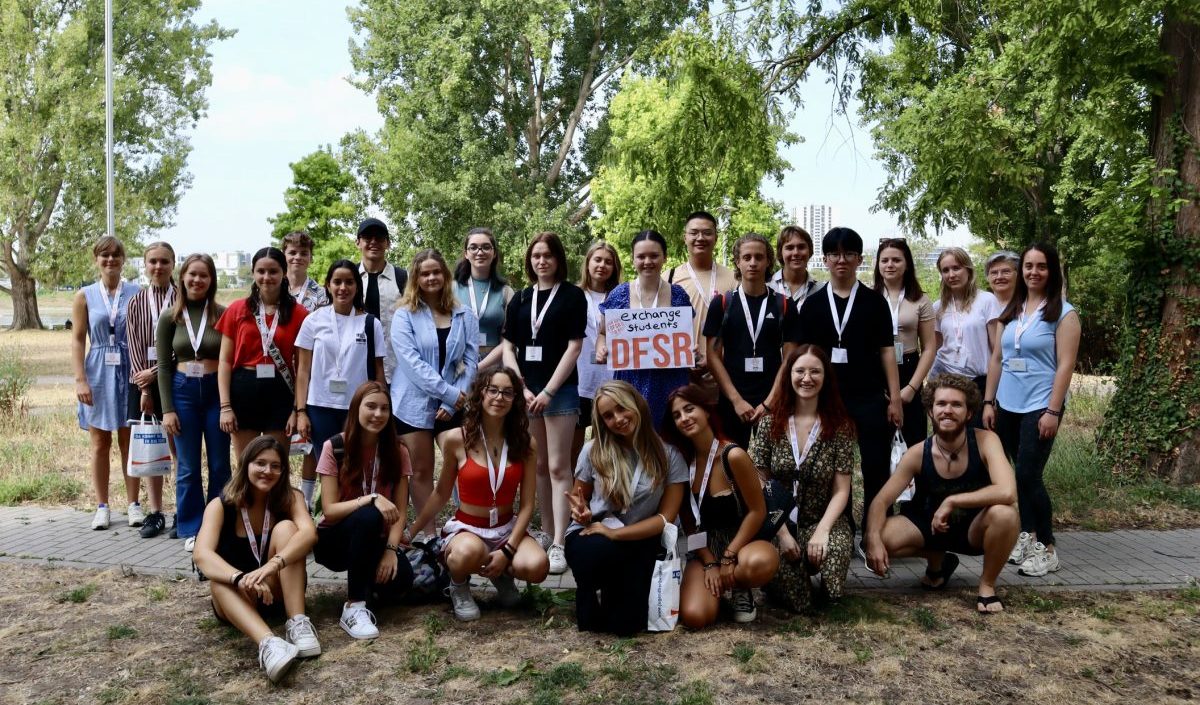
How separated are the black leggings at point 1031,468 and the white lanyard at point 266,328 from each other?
4.71 metres

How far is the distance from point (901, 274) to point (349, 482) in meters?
3.72

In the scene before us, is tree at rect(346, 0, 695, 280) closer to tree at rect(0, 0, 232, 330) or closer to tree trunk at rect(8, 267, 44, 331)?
tree at rect(0, 0, 232, 330)

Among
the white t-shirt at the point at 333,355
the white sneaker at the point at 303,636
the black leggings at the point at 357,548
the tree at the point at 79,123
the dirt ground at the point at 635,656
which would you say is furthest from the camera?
the tree at the point at 79,123

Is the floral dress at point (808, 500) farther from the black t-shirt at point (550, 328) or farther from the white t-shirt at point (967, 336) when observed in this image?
the white t-shirt at point (967, 336)

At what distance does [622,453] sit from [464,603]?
1212mm

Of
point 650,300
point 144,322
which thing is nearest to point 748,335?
point 650,300

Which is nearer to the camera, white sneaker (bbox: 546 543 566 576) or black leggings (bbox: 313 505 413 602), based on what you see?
black leggings (bbox: 313 505 413 602)

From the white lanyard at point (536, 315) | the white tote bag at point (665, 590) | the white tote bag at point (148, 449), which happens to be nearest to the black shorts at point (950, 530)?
the white tote bag at point (665, 590)

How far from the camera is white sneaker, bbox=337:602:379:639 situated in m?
4.73

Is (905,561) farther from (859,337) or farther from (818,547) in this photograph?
(859,337)

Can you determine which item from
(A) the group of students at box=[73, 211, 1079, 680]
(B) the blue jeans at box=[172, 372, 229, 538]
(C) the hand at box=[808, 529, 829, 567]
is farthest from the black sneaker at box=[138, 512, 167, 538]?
(C) the hand at box=[808, 529, 829, 567]

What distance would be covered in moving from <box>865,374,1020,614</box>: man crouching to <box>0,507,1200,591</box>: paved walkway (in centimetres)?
47

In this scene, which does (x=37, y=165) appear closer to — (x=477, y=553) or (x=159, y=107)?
(x=159, y=107)

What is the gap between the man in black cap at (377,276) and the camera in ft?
20.5
